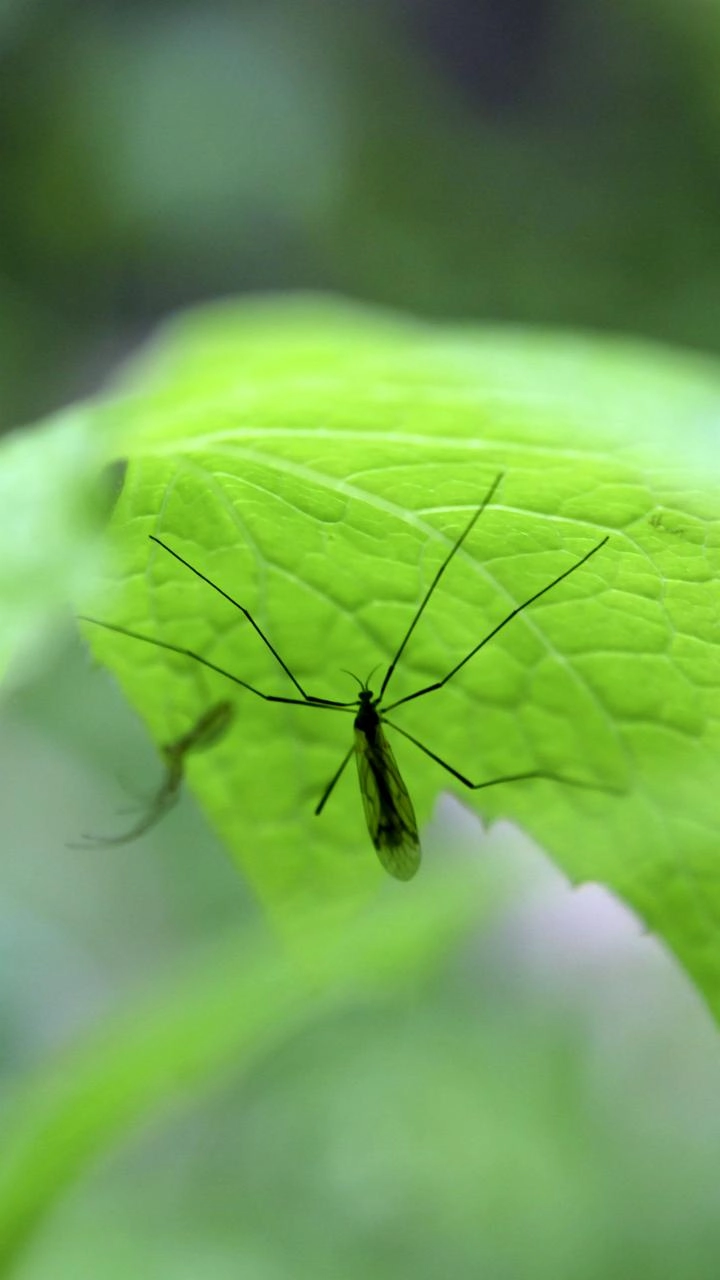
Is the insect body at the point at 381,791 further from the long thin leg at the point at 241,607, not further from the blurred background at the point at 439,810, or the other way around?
the blurred background at the point at 439,810

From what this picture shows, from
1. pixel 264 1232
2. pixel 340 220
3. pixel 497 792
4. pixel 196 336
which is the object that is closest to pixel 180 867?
pixel 264 1232

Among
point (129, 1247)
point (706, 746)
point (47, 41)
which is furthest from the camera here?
point (47, 41)

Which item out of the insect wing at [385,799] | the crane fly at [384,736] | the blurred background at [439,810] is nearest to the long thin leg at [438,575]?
the crane fly at [384,736]

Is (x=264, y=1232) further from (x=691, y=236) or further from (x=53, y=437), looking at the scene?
(x=691, y=236)

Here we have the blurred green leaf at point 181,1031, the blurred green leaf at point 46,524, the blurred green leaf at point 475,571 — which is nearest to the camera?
the blurred green leaf at point 46,524

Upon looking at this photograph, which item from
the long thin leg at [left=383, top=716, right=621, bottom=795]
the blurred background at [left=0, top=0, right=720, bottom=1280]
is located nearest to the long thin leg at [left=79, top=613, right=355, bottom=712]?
the long thin leg at [left=383, top=716, right=621, bottom=795]

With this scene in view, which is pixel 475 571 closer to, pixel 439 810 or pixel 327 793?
pixel 327 793
